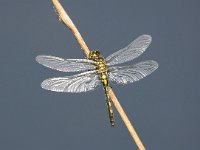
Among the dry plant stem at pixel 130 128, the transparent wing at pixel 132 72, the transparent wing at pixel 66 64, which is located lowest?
the dry plant stem at pixel 130 128

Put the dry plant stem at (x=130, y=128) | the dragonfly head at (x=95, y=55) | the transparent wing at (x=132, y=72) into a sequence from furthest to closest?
the transparent wing at (x=132, y=72), the dragonfly head at (x=95, y=55), the dry plant stem at (x=130, y=128)

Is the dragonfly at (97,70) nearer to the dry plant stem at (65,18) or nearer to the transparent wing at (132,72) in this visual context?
the transparent wing at (132,72)

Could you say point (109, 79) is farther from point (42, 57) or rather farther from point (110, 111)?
point (42, 57)

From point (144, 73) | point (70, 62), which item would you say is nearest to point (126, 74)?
point (144, 73)

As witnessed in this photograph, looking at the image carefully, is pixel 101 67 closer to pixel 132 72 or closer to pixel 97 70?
pixel 97 70

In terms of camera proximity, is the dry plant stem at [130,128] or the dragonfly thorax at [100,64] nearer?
the dry plant stem at [130,128]

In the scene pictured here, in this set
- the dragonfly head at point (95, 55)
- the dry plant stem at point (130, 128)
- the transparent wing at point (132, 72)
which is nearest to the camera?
the dry plant stem at point (130, 128)

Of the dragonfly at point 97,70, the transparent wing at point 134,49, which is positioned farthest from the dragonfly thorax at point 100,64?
the transparent wing at point 134,49
